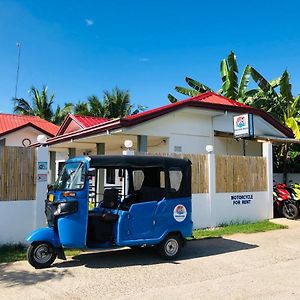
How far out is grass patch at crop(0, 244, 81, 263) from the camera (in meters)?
7.44

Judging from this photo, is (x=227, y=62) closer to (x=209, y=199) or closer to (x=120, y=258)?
(x=209, y=199)

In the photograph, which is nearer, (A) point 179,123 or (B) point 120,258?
(B) point 120,258

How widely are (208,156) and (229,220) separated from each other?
2.16 m

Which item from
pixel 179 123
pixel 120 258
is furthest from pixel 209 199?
pixel 120 258

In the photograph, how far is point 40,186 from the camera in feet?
28.7

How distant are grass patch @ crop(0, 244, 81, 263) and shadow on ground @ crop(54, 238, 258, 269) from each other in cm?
→ 37

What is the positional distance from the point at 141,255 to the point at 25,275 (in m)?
2.44

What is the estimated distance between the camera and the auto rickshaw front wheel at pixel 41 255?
22.0ft

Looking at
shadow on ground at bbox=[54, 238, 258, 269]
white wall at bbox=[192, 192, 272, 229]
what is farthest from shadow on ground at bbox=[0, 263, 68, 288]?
white wall at bbox=[192, 192, 272, 229]

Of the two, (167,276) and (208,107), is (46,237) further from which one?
(208,107)

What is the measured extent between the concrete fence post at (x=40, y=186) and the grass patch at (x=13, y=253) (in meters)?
0.61

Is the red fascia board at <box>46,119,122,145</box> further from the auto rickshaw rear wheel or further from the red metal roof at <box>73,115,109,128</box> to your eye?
the auto rickshaw rear wheel

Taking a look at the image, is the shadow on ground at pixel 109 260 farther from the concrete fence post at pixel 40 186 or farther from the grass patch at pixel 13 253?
the concrete fence post at pixel 40 186

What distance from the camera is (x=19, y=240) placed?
839 centimetres
